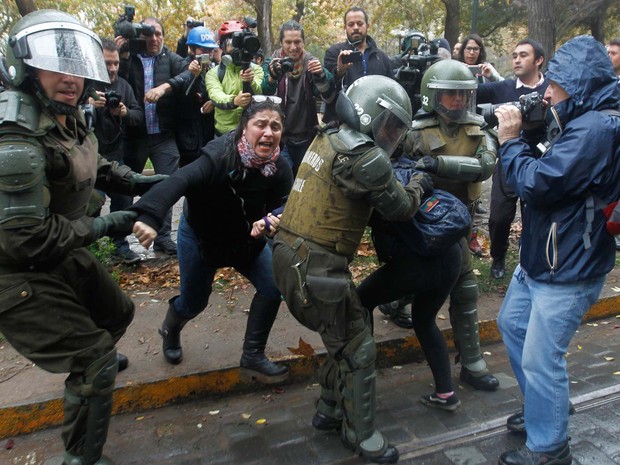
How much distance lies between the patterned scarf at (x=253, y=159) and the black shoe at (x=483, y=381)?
1.90m

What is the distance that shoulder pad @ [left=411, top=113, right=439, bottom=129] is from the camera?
3594 millimetres

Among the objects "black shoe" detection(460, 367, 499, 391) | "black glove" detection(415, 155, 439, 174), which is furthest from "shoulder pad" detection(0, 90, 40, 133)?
"black shoe" detection(460, 367, 499, 391)

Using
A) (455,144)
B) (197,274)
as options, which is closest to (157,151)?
(197,274)

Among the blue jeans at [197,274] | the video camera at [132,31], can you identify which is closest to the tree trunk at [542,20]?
the video camera at [132,31]

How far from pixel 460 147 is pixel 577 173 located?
1312mm

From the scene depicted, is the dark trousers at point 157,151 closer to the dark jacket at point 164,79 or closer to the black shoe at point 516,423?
the dark jacket at point 164,79

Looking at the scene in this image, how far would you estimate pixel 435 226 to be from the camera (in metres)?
2.83

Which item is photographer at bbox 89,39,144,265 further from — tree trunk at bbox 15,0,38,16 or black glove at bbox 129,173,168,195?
tree trunk at bbox 15,0,38,16

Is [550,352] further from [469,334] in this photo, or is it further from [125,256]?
[125,256]

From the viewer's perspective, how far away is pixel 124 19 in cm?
516

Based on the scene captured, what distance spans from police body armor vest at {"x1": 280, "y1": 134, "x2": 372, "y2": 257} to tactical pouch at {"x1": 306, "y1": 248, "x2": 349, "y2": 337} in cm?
6

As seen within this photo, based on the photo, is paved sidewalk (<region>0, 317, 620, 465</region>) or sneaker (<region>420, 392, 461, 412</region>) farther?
sneaker (<region>420, 392, 461, 412</region>)

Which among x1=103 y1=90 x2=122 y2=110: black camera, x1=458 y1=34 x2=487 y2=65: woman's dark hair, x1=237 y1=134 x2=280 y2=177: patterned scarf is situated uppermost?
x1=458 y1=34 x2=487 y2=65: woman's dark hair

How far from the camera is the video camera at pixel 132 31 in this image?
5.02 meters
